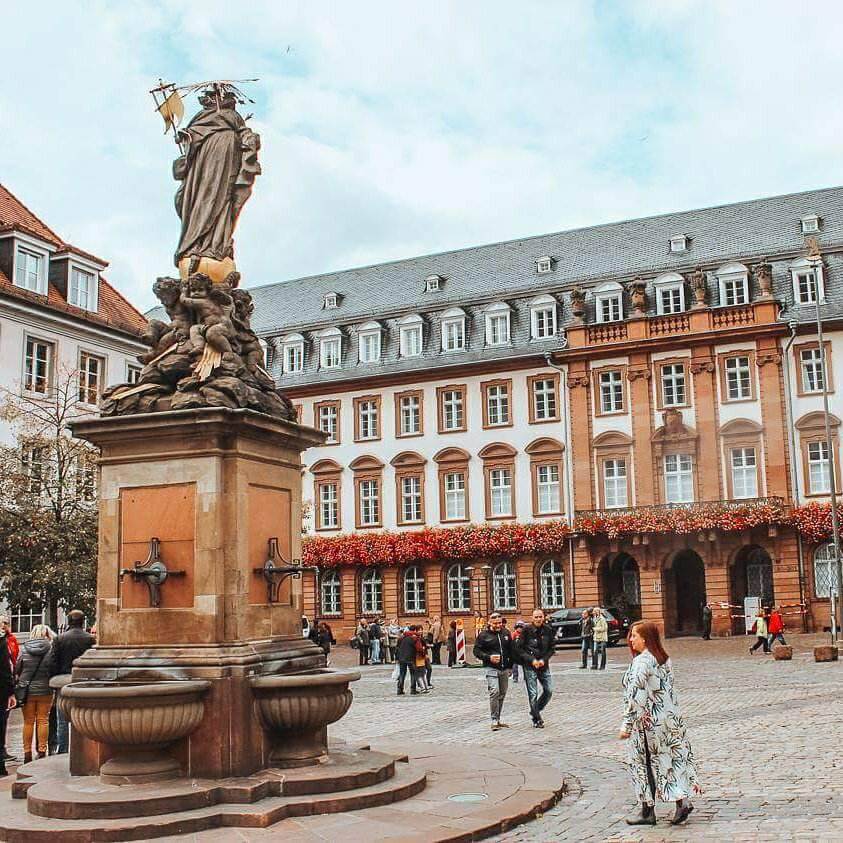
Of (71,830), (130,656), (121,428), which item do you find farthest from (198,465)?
(71,830)

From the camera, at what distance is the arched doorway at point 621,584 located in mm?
45812

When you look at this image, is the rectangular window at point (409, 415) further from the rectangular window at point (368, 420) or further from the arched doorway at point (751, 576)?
the arched doorway at point (751, 576)

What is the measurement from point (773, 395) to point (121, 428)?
3697cm

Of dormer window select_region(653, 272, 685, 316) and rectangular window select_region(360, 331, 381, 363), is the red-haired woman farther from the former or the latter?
rectangular window select_region(360, 331, 381, 363)

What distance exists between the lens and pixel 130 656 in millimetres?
9805

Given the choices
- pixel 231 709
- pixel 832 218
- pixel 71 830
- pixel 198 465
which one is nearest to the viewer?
pixel 71 830

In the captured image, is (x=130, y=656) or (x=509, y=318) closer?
(x=130, y=656)

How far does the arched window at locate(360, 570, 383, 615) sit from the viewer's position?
49719 mm

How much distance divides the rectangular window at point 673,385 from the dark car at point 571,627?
30.6ft

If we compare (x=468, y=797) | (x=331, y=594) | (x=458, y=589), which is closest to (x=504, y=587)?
(x=458, y=589)

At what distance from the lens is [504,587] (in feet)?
156

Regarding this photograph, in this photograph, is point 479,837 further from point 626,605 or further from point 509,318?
point 509,318

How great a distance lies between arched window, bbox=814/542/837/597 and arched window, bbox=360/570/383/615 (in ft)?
58.1

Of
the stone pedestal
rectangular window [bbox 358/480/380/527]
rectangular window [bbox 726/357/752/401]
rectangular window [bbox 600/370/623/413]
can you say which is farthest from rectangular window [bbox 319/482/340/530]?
the stone pedestal
